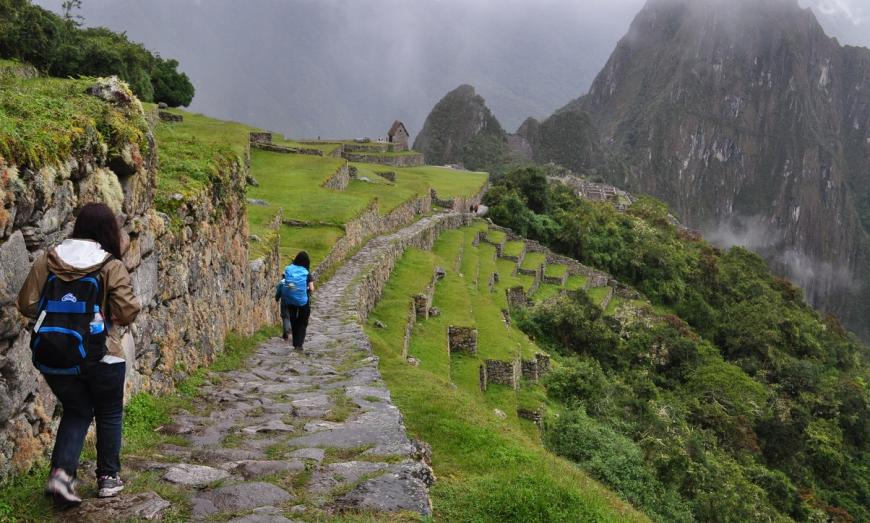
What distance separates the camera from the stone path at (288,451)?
388 centimetres

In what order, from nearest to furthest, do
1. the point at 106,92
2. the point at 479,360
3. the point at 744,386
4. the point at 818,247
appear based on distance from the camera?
the point at 106,92 < the point at 479,360 < the point at 744,386 < the point at 818,247

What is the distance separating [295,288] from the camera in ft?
32.7

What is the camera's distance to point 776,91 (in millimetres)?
154250

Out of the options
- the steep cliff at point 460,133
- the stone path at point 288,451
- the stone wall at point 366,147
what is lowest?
the stone path at point 288,451

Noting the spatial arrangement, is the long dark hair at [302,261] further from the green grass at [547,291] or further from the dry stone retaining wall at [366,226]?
the green grass at [547,291]

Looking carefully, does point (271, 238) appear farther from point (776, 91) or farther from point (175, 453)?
point (776, 91)

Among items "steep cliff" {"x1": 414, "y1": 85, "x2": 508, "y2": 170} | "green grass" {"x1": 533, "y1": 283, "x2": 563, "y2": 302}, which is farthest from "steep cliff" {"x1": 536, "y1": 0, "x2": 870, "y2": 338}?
"green grass" {"x1": 533, "y1": 283, "x2": 563, "y2": 302}

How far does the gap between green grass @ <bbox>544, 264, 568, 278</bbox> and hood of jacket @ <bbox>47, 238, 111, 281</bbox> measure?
110 feet

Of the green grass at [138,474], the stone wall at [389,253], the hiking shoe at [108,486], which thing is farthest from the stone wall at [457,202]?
the hiking shoe at [108,486]

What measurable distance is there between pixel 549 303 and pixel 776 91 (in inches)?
6064

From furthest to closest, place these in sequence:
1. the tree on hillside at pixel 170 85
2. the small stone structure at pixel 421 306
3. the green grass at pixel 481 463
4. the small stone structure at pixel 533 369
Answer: the tree on hillside at pixel 170 85 → the small stone structure at pixel 533 369 → the small stone structure at pixel 421 306 → the green grass at pixel 481 463

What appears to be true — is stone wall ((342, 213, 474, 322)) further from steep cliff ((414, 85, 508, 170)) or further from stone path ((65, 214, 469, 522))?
steep cliff ((414, 85, 508, 170))

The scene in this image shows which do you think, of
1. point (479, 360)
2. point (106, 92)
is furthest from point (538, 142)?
point (106, 92)

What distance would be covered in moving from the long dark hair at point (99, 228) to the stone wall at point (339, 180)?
71.8ft
